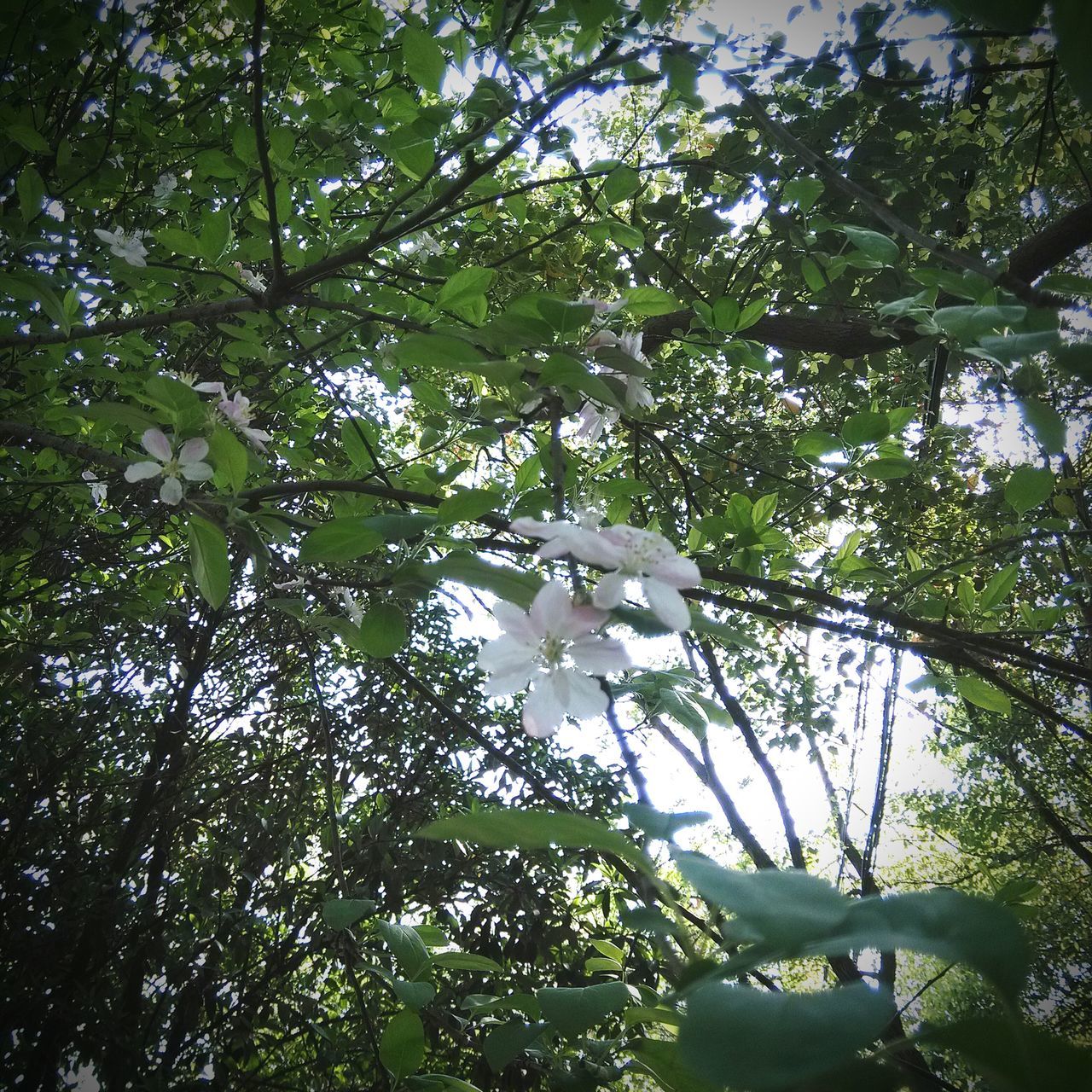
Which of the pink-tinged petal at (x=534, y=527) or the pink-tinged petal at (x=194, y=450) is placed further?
the pink-tinged petal at (x=194, y=450)

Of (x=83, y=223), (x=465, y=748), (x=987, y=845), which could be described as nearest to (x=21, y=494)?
(x=83, y=223)

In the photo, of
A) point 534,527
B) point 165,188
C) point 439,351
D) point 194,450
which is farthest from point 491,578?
point 165,188

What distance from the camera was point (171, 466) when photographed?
2.68 feet

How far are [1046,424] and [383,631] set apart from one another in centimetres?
63

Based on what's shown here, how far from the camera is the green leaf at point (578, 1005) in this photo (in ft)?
1.81

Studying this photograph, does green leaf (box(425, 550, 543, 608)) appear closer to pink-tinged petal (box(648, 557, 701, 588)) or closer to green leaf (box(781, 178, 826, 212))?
pink-tinged petal (box(648, 557, 701, 588))

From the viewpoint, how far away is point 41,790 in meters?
2.69

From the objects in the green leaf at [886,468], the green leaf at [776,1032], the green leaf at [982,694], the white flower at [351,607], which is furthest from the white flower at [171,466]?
the green leaf at [982,694]

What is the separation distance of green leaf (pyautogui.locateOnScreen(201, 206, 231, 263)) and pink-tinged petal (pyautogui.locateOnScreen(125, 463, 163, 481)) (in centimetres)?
33

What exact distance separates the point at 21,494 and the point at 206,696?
1.28m

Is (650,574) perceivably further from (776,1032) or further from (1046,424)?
(1046,424)

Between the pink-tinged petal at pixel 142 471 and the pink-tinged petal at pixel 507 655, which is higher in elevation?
the pink-tinged petal at pixel 142 471

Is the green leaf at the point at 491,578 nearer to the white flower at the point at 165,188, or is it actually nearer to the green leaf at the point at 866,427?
the green leaf at the point at 866,427

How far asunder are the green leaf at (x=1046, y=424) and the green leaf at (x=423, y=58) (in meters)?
0.69
